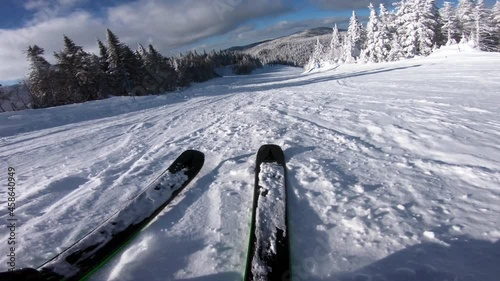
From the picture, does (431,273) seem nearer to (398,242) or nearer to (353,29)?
(398,242)

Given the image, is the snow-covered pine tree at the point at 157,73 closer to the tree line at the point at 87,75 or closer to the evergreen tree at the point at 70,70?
the tree line at the point at 87,75

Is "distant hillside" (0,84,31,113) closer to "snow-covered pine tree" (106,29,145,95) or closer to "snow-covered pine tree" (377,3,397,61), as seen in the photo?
"snow-covered pine tree" (106,29,145,95)

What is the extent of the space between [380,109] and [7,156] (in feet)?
35.8

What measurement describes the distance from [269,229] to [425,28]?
42155mm

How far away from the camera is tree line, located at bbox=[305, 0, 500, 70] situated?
34594 millimetres

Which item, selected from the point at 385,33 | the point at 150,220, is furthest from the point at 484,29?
the point at 150,220

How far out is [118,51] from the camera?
31734 mm

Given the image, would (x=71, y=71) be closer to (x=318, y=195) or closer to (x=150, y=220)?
(x=150, y=220)

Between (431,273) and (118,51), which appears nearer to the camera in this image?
(431,273)

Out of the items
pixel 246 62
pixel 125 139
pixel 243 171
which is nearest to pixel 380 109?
pixel 243 171

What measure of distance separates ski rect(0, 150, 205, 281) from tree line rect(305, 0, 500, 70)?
41.1 m

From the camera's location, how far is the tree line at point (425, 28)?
3459 centimetres

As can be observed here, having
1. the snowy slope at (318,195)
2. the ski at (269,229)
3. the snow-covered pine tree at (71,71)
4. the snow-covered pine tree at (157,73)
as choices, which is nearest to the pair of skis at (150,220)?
the ski at (269,229)

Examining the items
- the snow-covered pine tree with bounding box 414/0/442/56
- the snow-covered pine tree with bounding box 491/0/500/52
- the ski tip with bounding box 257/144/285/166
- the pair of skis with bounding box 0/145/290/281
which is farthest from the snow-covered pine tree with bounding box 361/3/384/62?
the pair of skis with bounding box 0/145/290/281
